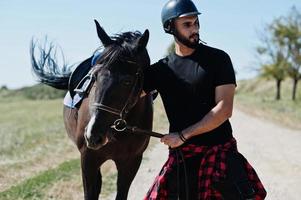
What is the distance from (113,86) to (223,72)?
2.63 ft

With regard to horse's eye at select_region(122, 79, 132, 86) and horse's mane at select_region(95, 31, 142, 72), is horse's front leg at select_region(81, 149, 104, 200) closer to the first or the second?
horse's mane at select_region(95, 31, 142, 72)

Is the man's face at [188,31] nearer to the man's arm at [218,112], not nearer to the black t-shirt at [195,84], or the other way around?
the black t-shirt at [195,84]

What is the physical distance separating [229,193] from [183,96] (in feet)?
2.51

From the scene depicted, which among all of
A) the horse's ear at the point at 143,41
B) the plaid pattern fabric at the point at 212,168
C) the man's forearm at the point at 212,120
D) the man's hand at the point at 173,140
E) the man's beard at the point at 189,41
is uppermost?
the man's beard at the point at 189,41

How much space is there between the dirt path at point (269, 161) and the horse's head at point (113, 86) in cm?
394

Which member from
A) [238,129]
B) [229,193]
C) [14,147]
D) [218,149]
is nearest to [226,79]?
[218,149]

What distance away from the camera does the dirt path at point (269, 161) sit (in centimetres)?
848

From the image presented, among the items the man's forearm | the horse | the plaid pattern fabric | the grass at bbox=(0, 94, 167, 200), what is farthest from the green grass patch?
the man's forearm

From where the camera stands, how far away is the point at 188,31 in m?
3.91

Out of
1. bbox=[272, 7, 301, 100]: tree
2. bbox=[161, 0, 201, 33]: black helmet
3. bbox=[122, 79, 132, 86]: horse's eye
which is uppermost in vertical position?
bbox=[161, 0, 201, 33]: black helmet

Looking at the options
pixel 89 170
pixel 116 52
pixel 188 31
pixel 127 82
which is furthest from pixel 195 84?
pixel 89 170

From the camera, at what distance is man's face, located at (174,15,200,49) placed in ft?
12.8

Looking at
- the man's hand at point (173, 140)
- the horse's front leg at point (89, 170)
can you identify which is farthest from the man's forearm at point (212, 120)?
the horse's front leg at point (89, 170)

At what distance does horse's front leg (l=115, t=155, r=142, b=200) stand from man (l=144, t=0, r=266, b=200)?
5.37 feet
